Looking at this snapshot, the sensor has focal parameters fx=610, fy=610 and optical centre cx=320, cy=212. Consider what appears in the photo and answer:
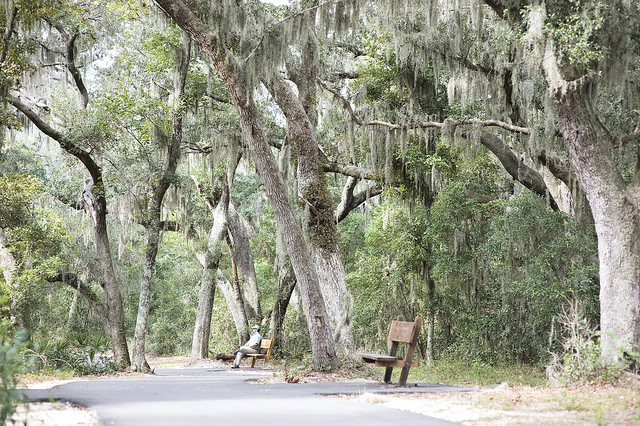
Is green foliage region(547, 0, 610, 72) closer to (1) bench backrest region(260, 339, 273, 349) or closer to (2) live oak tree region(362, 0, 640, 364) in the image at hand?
(2) live oak tree region(362, 0, 640, 364)

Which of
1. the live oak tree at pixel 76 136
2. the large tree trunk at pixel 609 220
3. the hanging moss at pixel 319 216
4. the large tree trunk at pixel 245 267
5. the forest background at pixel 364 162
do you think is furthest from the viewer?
the large tree trunk at pixel 245 267

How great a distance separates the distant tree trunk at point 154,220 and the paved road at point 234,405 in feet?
21.0

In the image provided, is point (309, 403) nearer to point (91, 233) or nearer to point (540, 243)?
point (540, 243)

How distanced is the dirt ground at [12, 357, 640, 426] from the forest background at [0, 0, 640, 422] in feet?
3.36

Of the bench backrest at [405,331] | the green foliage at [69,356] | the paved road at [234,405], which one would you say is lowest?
the green foliage at [69,356]

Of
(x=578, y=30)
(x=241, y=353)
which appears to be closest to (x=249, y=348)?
(x=241, y=353)

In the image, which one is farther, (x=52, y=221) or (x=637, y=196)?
(x=52, y=221)

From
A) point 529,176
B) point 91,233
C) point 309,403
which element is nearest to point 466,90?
point 529,176

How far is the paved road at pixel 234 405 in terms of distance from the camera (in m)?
4.66

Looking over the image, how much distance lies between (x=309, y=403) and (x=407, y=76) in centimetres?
1027

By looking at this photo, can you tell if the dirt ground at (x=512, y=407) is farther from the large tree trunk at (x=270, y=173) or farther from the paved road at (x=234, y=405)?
the large tree trunk at (x=270, y=173)

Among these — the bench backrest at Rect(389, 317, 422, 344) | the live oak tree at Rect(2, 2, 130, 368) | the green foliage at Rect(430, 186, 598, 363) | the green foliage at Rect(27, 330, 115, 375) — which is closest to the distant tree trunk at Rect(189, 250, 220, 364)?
the live oak tree at Rect(2, 2, 130, 368)

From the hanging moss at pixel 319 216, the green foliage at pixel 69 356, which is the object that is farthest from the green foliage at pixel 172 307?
the hanging moss at pixel 319 216

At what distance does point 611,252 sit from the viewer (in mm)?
8594
